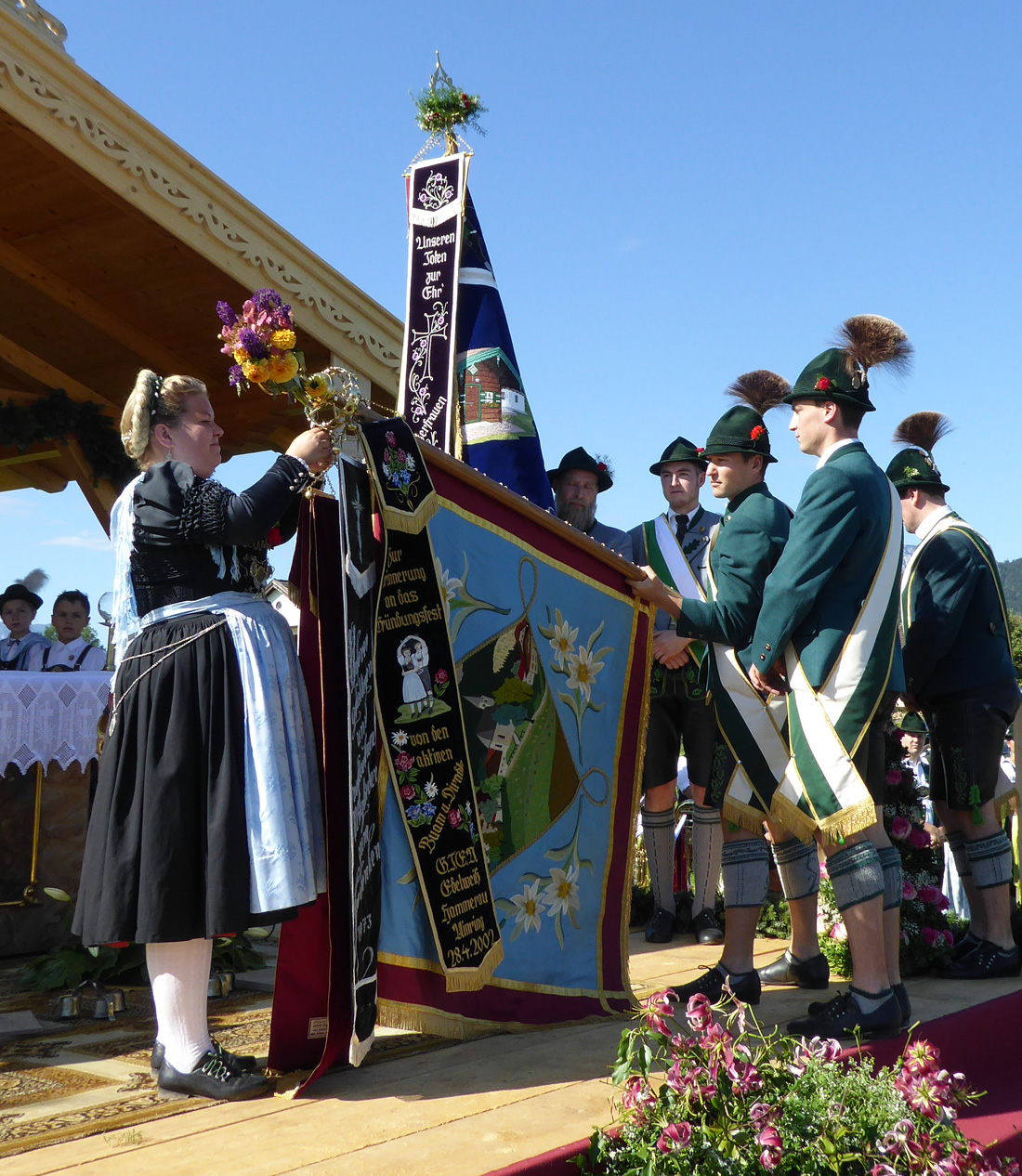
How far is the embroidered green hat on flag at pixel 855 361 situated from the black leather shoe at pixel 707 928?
253 centimetres

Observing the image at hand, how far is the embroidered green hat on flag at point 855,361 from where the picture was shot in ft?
11.5

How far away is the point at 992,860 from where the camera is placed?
435cm

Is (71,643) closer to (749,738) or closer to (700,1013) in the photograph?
(749,738)

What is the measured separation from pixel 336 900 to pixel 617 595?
149cm

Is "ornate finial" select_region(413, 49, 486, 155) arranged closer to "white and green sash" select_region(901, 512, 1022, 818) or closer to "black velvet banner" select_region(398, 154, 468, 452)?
"black velvet banner" select_region(398, 154, 468, 452)

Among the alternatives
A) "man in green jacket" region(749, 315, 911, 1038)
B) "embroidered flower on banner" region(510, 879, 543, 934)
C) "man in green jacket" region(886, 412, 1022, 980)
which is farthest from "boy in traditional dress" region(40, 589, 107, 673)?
"man in green jacket" region(749, 315, 911, 1038)

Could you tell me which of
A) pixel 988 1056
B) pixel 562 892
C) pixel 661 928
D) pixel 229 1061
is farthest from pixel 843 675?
pixel 661 928

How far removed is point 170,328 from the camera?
27.4 ft

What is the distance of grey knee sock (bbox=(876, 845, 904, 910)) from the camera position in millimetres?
3361


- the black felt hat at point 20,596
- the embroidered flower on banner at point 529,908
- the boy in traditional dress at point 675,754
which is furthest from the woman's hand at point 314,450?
the black felt hat at point 20,596

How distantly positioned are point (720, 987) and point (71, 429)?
687 cm

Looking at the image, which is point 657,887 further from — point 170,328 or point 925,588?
point 170,328

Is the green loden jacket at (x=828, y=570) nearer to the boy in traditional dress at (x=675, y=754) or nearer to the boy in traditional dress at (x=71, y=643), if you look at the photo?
the boy in traditional dress at (x=675, y=754)

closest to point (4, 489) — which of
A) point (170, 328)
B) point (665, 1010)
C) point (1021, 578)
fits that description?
point (170, 328)
